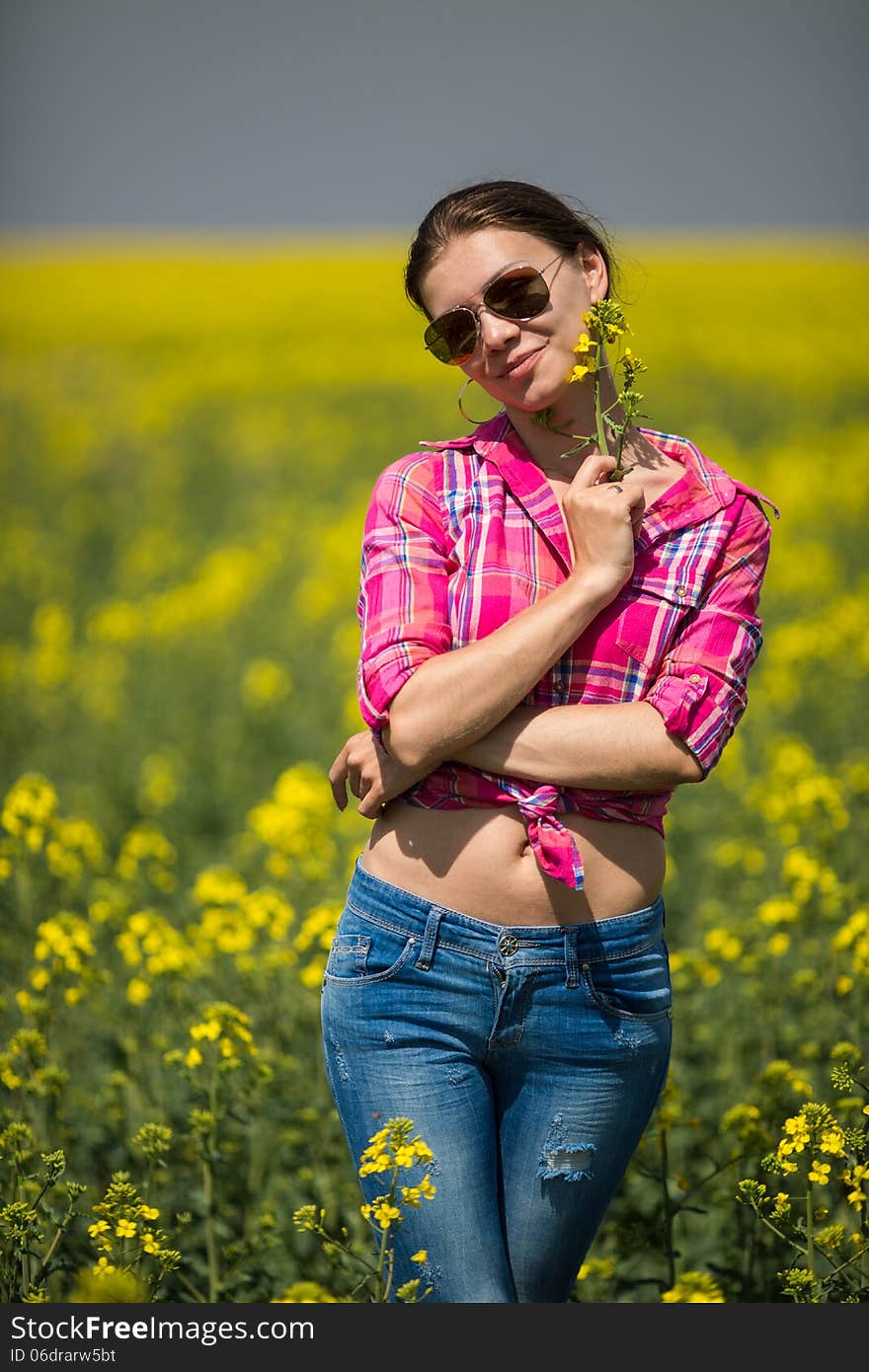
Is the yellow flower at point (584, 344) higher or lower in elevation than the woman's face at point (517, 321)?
lower

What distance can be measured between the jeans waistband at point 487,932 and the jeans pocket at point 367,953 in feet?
0.04

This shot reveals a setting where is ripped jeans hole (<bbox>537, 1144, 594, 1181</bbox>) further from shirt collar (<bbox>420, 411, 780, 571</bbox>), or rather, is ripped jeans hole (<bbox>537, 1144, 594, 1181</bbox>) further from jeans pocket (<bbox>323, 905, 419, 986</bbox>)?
shirt collar (<bbox>420, 411, 780, 571</bbox>)

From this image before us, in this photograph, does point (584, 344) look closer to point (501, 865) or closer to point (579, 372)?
point (579, 372)

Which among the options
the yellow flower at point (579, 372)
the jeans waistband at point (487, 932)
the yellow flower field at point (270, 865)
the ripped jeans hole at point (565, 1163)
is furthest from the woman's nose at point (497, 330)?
the ripped jeans hole at point (565, 1163)

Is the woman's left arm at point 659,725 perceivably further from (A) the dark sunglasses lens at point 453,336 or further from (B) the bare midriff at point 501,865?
(A) the dark sunglasses lens at point 453,336

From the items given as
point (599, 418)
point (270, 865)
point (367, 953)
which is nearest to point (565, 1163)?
point (367, 953)

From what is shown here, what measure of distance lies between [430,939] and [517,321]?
0.87m

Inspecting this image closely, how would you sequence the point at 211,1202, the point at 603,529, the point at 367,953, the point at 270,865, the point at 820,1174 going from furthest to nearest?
the point at 270,865 → the point at 211,1202 → the point at 820,1174 → the point at 367,953 → the point at 603,529

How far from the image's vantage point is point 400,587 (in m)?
1.82

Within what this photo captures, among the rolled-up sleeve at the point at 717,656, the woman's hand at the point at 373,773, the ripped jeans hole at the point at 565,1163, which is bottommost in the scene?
the ripped jeans hole at the point at 565,1163

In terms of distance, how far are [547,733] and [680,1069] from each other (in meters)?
2.18

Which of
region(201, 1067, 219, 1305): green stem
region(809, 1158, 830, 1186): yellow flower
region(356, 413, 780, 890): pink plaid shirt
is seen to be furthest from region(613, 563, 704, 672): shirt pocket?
region(201, 1067, 219, 1305): green stem

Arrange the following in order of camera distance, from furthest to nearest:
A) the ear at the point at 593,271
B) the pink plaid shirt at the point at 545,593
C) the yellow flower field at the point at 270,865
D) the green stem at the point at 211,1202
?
the yellow flower field at the point at 270,865, the green stem at the point at 211,1202, the ear at the point at 593,271, the pink plaid shirt at the point at 545,593

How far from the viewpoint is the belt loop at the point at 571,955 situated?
1823mm
